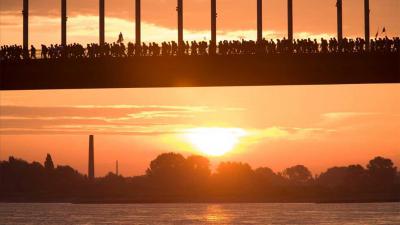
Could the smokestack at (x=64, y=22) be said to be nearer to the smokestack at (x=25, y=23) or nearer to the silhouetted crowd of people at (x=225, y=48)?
the smokestack at (x=25, y=23)

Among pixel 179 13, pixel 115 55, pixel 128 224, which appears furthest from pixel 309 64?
pixel 128 224

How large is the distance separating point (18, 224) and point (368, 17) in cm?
5728

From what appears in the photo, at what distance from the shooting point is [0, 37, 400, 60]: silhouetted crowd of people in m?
58.9

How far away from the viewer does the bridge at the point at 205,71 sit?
5891 centimetres

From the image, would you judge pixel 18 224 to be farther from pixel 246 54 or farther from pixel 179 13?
pixel 246 54

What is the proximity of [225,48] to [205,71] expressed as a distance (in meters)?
1.51

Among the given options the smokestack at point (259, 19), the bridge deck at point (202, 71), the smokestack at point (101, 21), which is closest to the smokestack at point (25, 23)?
the smokestack at point (101, 21)

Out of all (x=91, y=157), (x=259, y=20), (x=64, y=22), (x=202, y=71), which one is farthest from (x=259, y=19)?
(x=91, y=157)

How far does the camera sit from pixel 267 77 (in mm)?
60094

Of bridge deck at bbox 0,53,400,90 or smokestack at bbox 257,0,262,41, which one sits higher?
smokestack at bbox 257,0,262,41

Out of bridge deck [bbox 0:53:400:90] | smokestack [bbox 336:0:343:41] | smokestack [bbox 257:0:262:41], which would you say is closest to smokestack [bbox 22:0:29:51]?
bridge deck [bbox 0:53:400:90]

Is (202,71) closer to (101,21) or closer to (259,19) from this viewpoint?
(259,19)

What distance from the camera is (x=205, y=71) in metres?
60.2

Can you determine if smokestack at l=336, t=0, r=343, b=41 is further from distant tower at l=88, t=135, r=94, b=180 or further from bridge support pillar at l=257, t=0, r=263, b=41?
distant tower at l=88, t=135, r=94, b=180
